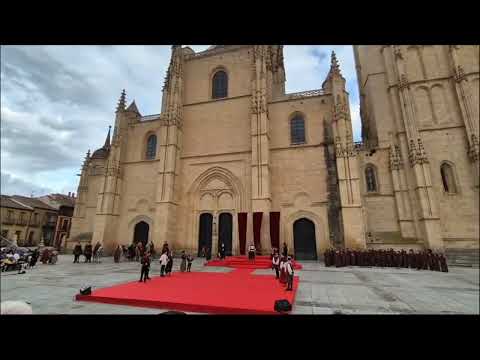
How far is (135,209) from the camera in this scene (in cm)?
2208

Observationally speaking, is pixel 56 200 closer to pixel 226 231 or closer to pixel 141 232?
pixel 141 232

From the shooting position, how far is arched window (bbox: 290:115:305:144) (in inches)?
792

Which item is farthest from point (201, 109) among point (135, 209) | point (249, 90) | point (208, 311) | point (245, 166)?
point (208, 311)

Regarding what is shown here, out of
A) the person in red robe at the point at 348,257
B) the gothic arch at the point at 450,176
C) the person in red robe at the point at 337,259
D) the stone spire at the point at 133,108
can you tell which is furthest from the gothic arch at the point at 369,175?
the stone spire at the point at 133,108

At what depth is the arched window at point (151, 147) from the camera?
23547mm

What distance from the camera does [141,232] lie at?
854 inches

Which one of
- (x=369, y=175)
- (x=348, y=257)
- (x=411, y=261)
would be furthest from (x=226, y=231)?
(x=369, y=175)

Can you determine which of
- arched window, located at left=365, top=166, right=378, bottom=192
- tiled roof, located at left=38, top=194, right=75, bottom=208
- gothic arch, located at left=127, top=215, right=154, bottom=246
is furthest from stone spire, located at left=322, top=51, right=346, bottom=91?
tiled roof, located at left=38, top=194, right=75, bottom=208

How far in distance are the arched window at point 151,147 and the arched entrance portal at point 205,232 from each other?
28.4ft

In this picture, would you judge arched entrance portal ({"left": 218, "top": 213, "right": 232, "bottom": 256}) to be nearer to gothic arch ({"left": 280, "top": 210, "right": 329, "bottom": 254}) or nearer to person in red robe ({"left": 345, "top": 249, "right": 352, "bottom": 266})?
gothic arch ({"left": 280, "top": 210, "right": 329, "bottom": 254})

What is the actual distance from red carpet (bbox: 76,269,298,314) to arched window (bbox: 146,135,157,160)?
16.7m

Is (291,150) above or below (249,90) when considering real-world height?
below
